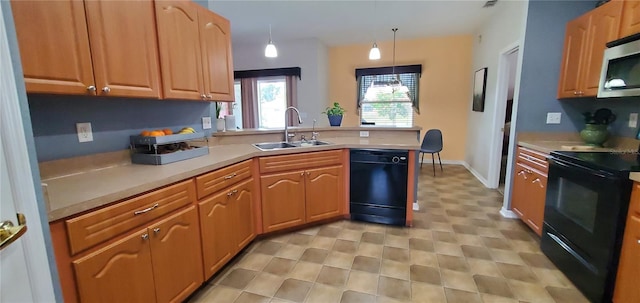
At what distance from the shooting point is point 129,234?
1.26 m

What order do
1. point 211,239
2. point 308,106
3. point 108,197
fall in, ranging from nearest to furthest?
point 108,197, point 211,239, point 308,106

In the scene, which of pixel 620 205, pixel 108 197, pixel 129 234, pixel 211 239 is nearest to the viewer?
pixel 108 197

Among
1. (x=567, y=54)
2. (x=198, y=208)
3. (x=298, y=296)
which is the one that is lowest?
(x=298, y=296)

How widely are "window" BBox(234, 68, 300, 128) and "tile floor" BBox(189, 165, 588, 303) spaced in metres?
3.59

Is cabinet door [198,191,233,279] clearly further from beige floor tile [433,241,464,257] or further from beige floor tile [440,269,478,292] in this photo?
beige floor tile [433,241,464,257]

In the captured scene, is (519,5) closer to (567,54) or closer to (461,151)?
(567,54)

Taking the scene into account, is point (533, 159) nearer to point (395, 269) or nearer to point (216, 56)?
point (395, 269)

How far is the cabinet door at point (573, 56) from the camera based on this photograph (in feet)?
7.55

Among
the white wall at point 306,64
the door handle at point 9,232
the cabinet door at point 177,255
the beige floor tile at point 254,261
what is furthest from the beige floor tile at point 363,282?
the white wall at point 306,64

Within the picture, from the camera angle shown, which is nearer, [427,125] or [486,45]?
[486,45]

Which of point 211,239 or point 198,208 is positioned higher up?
point 198,208

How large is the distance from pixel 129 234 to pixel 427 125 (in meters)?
5.43

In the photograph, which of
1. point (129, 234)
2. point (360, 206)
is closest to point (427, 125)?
point (360, 206)

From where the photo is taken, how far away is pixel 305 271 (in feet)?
6.58
